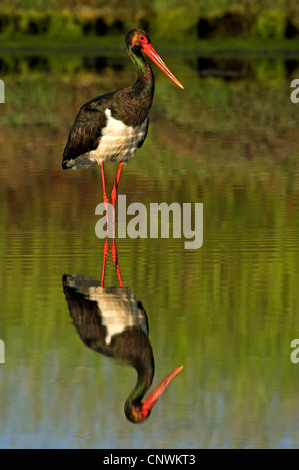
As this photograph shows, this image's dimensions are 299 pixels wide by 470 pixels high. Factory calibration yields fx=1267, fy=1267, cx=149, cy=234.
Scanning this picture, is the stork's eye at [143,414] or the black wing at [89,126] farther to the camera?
the black wing at [89,126]

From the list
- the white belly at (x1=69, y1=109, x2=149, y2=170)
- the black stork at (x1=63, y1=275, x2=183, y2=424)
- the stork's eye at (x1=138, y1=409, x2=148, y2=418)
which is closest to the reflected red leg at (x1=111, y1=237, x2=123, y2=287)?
the black stork at (x1=63, y1=275, x2=183, y2=424)

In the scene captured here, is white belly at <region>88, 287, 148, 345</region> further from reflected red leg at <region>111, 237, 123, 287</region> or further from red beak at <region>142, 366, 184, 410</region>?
red beak at <region>142, 366, 184, 410</region>

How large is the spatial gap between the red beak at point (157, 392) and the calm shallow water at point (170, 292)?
3 centimetres

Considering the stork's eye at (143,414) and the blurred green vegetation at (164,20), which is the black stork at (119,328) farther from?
the blurred green vegetation at (164,20)

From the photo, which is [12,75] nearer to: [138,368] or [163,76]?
[163,76]

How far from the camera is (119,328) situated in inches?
235

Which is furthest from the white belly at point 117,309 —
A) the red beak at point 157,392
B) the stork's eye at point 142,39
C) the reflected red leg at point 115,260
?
the stork's eye at point 142,39

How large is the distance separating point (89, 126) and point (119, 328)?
3.69 m

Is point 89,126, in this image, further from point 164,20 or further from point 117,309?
point 164,20

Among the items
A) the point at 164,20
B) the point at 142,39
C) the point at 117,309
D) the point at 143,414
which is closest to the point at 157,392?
the point at 143,414

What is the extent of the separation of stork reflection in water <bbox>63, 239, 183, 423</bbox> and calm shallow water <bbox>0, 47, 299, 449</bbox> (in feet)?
0.15

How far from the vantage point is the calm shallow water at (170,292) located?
4793 millimetres

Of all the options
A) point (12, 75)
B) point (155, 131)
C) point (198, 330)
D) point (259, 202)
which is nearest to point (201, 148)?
point (155, 131)
